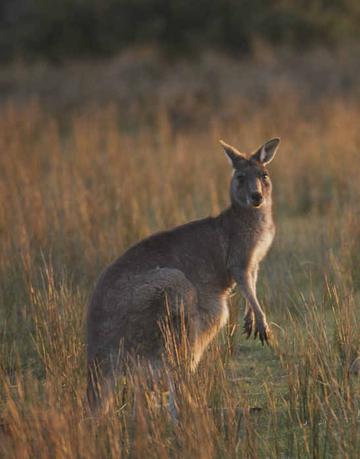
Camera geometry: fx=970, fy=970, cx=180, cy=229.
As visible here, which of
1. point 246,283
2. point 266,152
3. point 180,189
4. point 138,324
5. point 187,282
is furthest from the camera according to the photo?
point 180,189

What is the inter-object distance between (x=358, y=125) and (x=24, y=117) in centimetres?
439

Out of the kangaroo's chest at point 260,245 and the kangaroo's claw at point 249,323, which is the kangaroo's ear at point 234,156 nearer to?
the kangaroo's chest at point 260,245

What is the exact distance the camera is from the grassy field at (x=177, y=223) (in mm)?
3945

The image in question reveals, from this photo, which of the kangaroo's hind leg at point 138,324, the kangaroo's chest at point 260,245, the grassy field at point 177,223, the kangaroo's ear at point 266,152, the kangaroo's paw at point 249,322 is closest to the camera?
the grassy field at point 177,223

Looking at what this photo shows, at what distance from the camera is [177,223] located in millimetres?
7980

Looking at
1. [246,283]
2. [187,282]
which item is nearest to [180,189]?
[246,283]

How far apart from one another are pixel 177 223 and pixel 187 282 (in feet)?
10.5

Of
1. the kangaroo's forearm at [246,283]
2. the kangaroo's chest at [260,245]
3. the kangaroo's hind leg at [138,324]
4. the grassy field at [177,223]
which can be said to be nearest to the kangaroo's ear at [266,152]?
the kangaroo's chest at [260,245]

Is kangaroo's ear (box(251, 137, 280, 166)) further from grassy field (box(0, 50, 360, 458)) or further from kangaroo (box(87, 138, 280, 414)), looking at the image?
grassy field (box(0, 50, 360, 458))

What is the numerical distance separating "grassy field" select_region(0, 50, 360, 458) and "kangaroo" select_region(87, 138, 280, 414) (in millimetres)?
166

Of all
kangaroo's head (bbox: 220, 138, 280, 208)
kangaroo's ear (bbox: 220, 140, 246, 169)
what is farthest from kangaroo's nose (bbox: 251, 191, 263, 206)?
kangaroo's ear (bbox: 220, 140, 246, 169)

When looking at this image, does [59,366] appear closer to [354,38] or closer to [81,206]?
[81,206]

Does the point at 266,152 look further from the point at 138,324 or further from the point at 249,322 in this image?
the point at 138,324

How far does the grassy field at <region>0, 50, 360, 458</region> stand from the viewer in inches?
155
